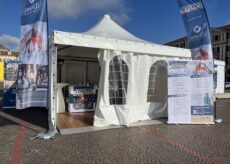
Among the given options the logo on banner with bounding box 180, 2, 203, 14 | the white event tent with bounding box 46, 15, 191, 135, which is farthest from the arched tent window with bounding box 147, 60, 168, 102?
the logo on banner with bounding box 180, 2, 203, 14

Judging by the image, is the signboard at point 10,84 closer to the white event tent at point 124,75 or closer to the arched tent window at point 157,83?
the white event tent at point 124,75

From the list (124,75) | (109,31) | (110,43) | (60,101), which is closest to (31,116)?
(60,101)

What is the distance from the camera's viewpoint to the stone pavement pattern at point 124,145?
4430 mm

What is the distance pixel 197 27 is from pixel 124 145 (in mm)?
5027

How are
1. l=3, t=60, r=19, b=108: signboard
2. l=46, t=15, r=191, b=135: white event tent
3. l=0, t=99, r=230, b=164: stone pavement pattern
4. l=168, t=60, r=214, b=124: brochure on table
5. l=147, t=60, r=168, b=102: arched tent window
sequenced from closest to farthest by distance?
l=0, t=99, r=230, b=164: stone pavement pattern, l=46, t=15, r=191, b=135: white event tent, l=168, t=60, r=214, b=124: brochure on table, l=147, t=60, r=168, b=102: arched tent window, l=3, t=60, r=19, b=108: signboard

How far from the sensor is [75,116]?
8.23 metres

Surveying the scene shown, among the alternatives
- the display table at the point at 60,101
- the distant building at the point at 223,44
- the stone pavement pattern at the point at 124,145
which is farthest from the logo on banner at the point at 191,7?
the distant building at the point at 223,44

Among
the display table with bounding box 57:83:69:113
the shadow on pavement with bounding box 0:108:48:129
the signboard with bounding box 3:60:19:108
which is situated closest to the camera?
the shadow on pavement with bounding box 0:108:48:129

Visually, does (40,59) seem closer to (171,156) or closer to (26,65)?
(26,65)

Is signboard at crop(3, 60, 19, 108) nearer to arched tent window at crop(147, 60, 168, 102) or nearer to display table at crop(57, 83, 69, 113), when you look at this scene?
display table at crop(57, 83, 69, 113)

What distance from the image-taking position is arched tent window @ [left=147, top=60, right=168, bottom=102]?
7962mm

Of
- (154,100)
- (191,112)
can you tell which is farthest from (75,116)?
(191,112)

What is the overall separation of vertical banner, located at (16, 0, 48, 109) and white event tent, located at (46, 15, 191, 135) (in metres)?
0.28

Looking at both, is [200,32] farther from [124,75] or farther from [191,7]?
[124,75]
